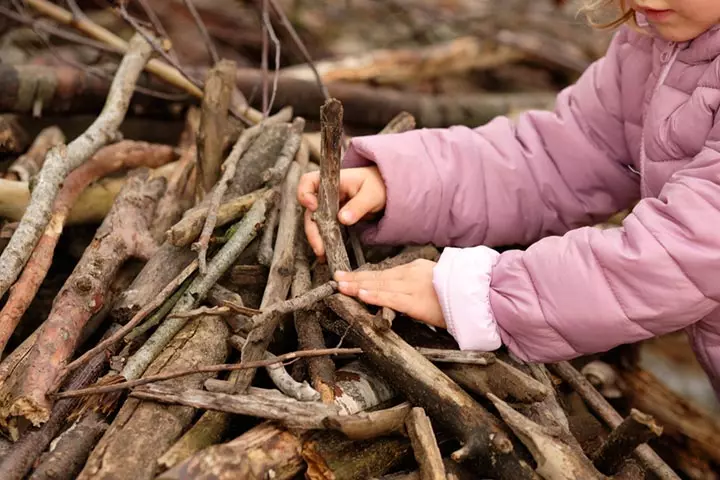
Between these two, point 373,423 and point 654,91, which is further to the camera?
point 654,91

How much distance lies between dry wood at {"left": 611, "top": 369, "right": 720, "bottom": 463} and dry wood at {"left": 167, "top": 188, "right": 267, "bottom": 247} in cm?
117

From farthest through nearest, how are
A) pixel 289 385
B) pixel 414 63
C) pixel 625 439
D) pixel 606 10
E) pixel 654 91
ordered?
pixel 414 63 → pixel 606 10 → pixel 654 91 → pixel 289 385 → pixel 625 439

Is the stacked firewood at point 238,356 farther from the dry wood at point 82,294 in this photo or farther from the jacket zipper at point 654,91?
the jacket zipper at point 654,91

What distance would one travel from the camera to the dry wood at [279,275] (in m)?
1.42

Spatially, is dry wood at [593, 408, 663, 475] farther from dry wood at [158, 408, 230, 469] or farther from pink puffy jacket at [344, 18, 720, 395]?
dry wood at [158, 408, 230, 469]

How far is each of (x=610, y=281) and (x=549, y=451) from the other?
16.1 inches

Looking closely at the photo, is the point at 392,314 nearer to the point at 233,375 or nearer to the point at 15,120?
the point at 233,375

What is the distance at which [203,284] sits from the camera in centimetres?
156

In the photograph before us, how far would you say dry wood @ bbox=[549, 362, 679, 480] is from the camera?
1.57 metres

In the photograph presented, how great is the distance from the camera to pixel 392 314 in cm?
152

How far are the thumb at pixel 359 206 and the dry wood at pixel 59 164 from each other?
2.31ft

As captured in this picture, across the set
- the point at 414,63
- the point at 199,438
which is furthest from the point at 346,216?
the point at 414,63

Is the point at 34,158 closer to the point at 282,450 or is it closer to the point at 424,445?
the point at 282,450

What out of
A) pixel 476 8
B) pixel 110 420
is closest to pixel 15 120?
pixel 110 420
